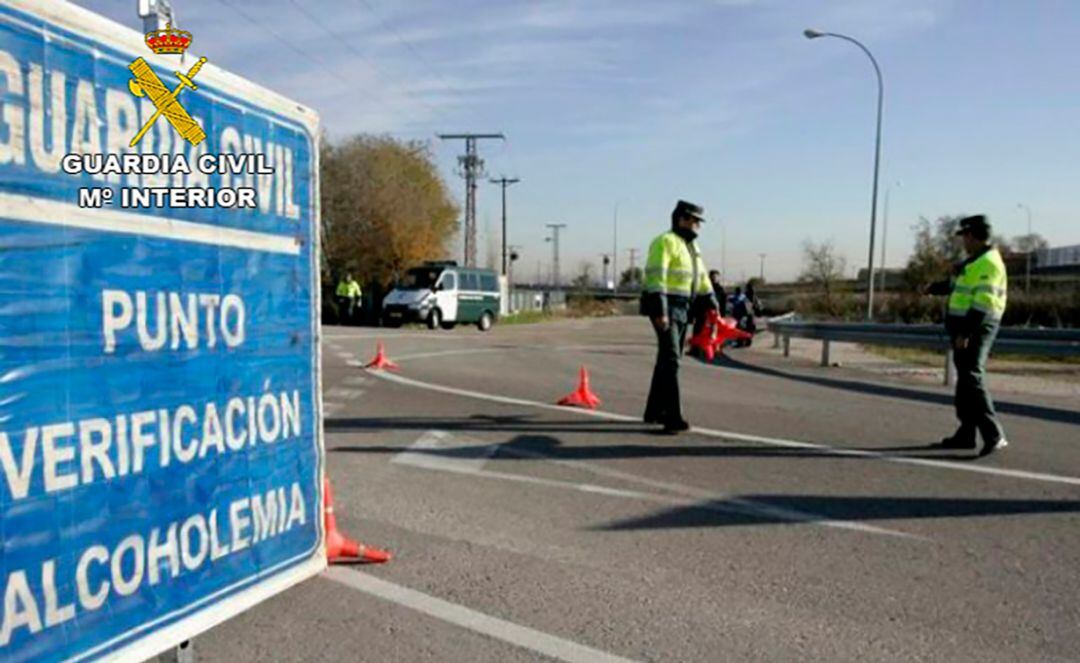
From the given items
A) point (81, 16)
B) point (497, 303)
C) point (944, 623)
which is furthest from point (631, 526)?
point (497, 303)

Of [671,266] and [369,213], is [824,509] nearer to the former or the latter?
[671,266]

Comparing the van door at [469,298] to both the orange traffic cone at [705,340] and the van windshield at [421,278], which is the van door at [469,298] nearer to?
the van windshield at [421,278]

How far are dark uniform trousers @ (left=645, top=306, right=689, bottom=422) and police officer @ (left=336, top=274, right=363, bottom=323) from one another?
24.9 m

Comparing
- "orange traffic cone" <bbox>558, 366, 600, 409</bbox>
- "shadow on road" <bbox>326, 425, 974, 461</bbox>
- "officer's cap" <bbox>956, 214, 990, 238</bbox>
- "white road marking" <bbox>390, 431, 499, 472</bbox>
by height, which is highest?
"officer's cap" <bbox>956, 214, 990, 238</bbox>

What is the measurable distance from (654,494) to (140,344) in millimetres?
3610

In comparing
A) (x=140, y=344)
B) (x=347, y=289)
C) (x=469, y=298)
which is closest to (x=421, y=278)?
(x=469, y=298)

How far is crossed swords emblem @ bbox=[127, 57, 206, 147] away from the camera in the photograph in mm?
2701

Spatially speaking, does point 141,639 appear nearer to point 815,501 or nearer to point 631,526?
point 631,526

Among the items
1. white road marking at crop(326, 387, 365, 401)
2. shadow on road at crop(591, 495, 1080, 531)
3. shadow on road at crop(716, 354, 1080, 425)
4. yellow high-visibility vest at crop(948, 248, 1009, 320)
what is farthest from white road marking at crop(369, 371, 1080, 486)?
shadow on road at crop(716, 354, 1080, 425)

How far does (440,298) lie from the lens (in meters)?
28.6

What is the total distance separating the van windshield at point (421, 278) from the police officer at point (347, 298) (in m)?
2.74

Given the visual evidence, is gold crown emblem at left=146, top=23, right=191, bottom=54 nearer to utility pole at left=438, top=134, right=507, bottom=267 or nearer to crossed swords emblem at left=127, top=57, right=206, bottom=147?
crossed swords emblem at left=127, top=57, right=206, bottom=147

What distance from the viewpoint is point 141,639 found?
269 cm

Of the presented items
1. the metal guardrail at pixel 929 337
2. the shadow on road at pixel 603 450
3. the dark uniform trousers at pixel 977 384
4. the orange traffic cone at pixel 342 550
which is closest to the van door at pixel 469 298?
the metal guardrail at pixel 929 337
